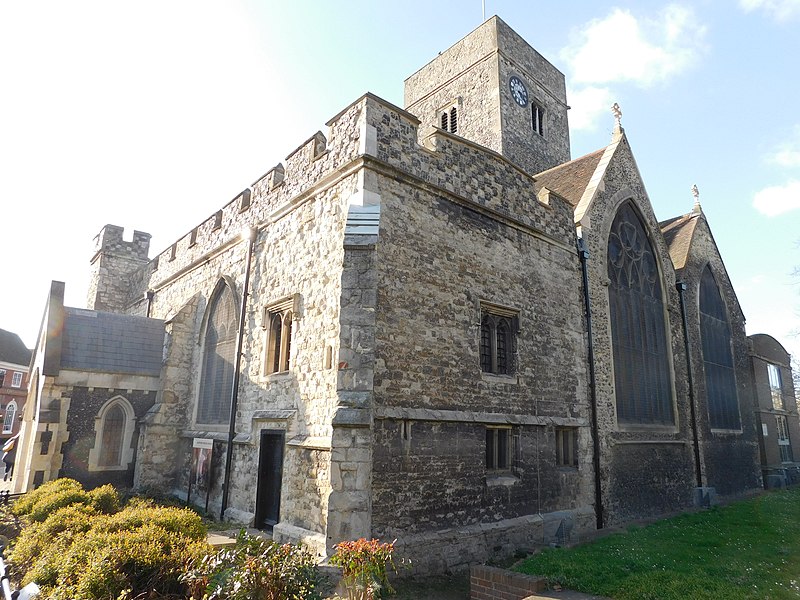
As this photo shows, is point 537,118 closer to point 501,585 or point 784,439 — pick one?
point 784,439

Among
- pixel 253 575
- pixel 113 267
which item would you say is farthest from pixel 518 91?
pixel 253 575

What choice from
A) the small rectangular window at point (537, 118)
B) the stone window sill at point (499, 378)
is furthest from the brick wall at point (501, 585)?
the small rectangular window at point (537, 118)

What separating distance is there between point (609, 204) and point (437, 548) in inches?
463

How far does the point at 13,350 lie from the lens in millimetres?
44781

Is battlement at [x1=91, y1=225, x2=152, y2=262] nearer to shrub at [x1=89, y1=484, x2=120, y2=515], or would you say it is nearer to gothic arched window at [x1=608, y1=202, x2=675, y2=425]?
shrub at [x1=89, y1=484, x2=120, y2=515]

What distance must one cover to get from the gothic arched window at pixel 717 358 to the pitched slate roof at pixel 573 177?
723 cm

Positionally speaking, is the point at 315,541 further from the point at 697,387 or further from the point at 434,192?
the point at 697,387

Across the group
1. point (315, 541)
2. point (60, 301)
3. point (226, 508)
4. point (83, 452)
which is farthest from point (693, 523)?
point (60, 301)

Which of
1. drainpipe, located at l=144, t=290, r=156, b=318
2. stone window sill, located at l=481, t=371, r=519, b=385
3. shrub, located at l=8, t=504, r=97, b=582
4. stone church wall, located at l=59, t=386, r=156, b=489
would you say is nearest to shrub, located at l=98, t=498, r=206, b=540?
shrub, located at l=8, t=504, r=97, b=582

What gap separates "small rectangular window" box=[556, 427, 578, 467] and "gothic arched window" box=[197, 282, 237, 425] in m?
8.26

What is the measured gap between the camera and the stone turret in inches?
906

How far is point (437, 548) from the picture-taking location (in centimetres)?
911

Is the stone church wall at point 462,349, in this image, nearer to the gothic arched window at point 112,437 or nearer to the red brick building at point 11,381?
the gothic arched window at point 112,437

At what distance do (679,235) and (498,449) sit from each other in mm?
14552
